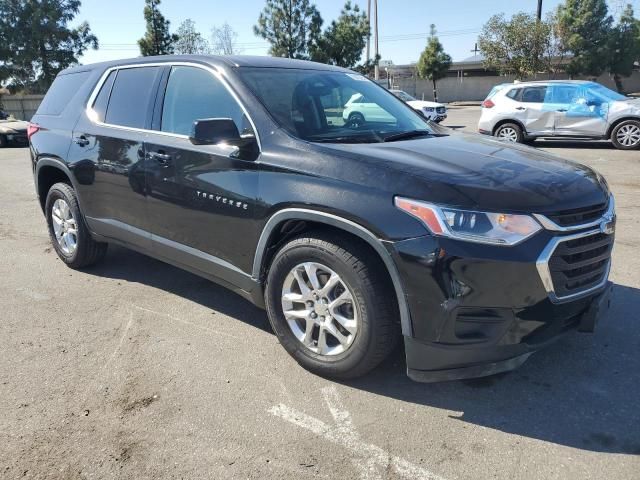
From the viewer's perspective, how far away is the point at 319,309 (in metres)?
3.08

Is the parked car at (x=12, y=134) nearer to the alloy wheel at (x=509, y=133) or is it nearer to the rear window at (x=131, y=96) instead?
the alloy wheel at (x=509, y=133)

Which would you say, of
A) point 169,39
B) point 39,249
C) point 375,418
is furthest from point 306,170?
point 169,39

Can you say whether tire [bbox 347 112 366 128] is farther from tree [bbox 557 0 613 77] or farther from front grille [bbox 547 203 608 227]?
tree [bbox 557 0 613 77]

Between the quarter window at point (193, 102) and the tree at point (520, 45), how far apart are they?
39286 mm

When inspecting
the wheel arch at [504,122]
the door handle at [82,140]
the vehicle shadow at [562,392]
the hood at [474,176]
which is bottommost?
the vehicle shadow at [562,392]

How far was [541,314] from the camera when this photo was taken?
2.67 metres

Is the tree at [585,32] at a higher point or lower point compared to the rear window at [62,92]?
higher

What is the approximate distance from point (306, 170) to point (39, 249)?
416 centimetres

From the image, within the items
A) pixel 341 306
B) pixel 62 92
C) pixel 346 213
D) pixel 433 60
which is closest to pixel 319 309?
pixel 341 306

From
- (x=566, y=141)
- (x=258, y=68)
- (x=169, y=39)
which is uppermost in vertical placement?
(x=169, y=39)

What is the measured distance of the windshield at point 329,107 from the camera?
343cm

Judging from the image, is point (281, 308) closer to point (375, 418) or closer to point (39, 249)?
point (375, 418)

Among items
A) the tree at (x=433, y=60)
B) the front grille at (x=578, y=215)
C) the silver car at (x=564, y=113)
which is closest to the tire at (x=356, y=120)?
the front grille at (x=578, y=215)

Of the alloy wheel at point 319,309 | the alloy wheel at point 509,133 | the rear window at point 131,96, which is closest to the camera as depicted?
the alloy wheel at point 319,309
